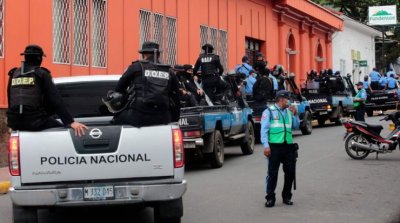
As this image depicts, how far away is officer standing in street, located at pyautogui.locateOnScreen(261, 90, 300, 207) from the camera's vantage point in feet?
29.9

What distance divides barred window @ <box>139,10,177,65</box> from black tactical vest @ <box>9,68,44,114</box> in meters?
14.4

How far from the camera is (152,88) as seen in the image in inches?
283

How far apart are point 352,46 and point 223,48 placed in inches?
945

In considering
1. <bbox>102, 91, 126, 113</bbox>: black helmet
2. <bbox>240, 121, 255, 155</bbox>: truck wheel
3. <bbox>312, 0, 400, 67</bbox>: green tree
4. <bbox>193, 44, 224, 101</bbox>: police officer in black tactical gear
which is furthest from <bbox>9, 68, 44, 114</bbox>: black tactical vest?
<bbox>312, 0, 400, 67</bbox>: green tree

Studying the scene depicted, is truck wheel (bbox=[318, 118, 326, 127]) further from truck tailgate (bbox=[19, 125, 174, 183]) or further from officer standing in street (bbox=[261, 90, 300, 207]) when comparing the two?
truck tailgate (bbox=[19, 125, 174, 183])

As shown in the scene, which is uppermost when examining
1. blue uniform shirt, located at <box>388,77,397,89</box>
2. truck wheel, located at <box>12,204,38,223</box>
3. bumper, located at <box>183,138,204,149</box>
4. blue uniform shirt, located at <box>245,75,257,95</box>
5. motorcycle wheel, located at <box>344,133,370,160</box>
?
blue uniform shirt, located at <box>388,77,397,89</box>

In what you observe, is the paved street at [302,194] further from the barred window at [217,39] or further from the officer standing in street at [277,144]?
the barred window at [217,39]

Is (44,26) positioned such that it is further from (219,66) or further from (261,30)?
(261,30)

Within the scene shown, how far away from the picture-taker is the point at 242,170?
521 inches

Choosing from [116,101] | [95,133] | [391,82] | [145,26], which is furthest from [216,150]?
[391,82]

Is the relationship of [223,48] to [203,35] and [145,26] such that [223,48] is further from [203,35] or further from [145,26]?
[145,26]

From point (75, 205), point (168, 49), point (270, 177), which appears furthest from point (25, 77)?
point (168, 49)

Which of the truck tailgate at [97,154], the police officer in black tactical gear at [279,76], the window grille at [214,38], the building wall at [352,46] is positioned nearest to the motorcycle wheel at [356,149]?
the police officer in black tactical gear at [279,76]

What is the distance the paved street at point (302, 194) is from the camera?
8.54m
